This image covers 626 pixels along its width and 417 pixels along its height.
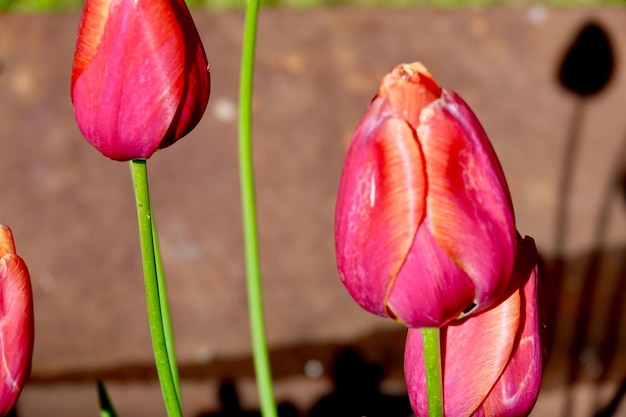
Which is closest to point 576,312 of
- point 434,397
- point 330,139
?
point 330,139

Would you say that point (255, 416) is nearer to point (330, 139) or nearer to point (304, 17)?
point (330, 139)

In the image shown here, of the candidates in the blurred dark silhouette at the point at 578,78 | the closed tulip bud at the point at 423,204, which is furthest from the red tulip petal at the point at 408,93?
the blurred dark silhouette at the point at 578,78

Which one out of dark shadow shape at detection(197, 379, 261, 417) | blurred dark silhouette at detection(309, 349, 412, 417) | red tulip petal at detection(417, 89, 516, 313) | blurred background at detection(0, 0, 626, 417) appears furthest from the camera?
blurred background at detection(0, 0, 626, 417)

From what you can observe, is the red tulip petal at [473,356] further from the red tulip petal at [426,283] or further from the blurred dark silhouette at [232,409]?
the blurred dark silhouette at [232,409]

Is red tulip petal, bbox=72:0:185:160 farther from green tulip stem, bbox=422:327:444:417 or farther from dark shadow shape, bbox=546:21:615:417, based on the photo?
dark shadow shape, bbox=546:21:615:417

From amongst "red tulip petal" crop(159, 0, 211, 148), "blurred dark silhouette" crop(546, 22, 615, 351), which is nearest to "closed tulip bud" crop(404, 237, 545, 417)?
"red tulip petal" crop(159, 0, 211, 148)

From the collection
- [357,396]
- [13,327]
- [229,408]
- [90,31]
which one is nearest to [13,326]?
[13,327]

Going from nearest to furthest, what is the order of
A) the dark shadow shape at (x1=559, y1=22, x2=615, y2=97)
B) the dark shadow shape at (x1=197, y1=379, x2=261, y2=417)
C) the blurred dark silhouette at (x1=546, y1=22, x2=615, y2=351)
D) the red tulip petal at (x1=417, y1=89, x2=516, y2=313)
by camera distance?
the red tulip petal at (x1=417, y1=89, x2=516, y2=313) < the dark shadow shape at (x1=197, y1=379, x2=261, y2=417) < the blurred dark silhouette at (x1=546, y1=22, x2=615, y2=351) < the dark shadow shape at (x1=559, y1=22, x2=615, y2=97)
